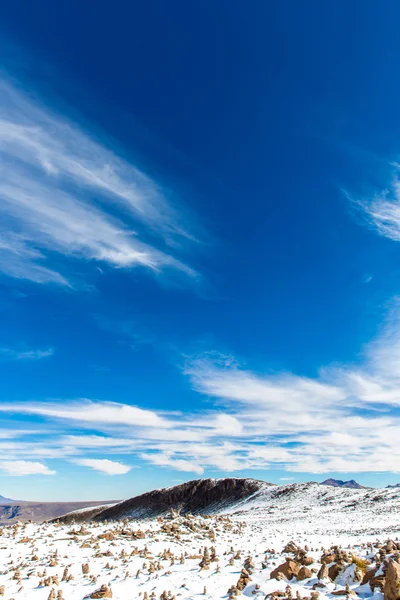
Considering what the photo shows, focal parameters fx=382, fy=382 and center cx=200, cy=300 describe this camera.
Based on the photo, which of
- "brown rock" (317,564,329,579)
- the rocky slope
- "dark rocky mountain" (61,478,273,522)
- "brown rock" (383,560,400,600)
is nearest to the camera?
"brown rock" (383,560,400,600)

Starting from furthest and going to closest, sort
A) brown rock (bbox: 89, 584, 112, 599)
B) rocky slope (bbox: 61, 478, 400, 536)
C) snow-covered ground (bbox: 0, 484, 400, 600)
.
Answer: rocky slope (bbox: 61, 478, 400, 536)
snow-covered ground (bbox: 0, 484, 400, 600)
brown rock (bbox: 89, 584, 112, 599)

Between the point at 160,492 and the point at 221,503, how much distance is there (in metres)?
23.5

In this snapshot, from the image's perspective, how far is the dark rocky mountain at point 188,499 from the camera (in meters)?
108

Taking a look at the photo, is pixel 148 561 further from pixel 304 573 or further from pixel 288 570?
pixel 304 573

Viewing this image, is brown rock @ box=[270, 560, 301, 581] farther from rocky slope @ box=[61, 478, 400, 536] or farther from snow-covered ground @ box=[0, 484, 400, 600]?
rocky slope @ box=[61, 478, 400, 536]

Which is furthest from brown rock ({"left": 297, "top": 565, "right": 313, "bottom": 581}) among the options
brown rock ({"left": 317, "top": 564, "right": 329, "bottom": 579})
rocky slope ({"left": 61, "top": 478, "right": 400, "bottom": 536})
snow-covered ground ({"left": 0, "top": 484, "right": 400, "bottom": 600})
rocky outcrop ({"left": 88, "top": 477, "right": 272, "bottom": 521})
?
rocky outcrop ({"left": 88, "top": 477, "right": 272, "bottom": 521})

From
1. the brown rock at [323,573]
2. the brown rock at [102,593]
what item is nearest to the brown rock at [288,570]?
the brown rock at [323,573]

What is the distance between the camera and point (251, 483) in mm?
113188

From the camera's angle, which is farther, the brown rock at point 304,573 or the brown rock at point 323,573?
the brown rock at point 304,573

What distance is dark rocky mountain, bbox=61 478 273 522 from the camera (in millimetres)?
107562

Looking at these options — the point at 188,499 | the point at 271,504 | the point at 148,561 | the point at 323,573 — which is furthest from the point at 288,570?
the point at 188,499

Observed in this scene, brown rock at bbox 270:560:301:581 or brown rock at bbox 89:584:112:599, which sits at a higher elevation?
brown rock at bbox 270:560:301:581

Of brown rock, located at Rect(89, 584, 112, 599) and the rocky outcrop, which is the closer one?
brown rock, located at Rect(89, 584, 112, 599)

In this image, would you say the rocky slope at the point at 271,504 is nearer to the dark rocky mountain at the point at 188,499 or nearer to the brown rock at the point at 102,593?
the dark rocky mountain at the point at 188,499
